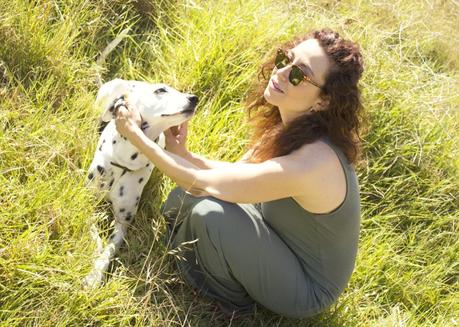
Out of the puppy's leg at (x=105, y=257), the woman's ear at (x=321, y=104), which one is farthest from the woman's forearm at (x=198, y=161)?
the woman's ear at (x=321, y=104)

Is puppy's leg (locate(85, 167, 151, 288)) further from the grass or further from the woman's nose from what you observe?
the woman's nose

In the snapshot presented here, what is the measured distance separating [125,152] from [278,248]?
0.90 m

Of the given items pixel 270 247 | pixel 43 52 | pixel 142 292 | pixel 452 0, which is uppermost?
pixel 43 52

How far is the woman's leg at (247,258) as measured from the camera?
280cm

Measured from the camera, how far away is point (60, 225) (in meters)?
2.89

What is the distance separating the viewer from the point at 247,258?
280cm

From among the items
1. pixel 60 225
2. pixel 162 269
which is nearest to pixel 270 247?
pixel 162 269

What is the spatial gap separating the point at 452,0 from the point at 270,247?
501 cm

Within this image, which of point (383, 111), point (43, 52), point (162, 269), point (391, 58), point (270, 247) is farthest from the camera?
point (391, 58)

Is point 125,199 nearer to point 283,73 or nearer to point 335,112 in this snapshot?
point 283,73

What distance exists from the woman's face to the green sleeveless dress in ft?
0.66

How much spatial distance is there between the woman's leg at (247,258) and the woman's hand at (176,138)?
12.4 inches

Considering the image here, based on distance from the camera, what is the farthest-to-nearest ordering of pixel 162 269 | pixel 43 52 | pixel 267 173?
1. pixel 43 52
2. pixel 162 269
3. pixel 267 173

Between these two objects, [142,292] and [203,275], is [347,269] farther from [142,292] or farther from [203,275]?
[142,292]
